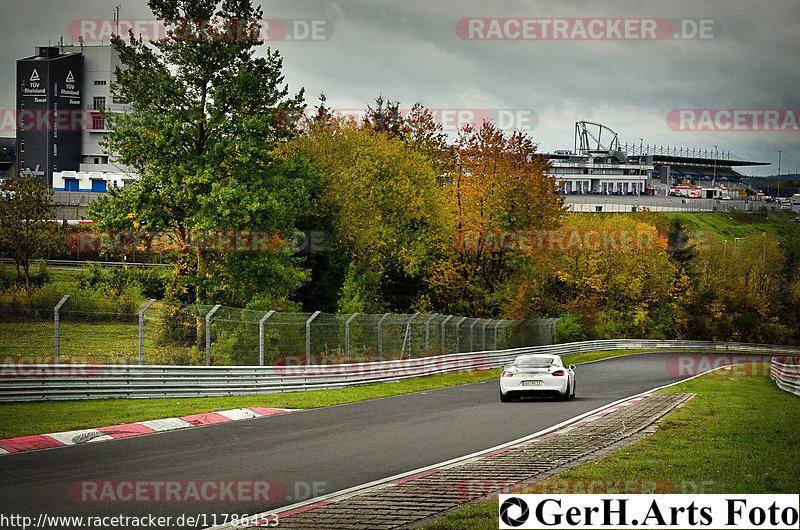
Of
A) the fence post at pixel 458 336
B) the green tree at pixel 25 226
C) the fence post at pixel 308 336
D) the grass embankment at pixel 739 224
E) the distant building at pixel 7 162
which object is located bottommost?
the fence post at pixel 458 336

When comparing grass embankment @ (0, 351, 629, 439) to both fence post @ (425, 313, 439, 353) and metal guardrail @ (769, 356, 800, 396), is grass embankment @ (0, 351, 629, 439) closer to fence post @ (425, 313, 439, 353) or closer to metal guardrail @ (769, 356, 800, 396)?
fence post @ (425, 313, 439, 353)

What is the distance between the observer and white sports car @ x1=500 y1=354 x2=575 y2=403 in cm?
2223

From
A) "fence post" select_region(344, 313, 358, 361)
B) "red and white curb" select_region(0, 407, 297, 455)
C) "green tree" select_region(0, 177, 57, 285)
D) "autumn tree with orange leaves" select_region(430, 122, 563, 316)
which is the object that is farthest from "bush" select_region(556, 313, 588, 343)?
"red and white curb" select_region(0, 407, 297, 455)

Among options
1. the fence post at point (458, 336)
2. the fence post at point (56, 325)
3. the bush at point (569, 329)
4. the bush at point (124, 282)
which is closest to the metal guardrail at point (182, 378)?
the fence post at point (56, 325)

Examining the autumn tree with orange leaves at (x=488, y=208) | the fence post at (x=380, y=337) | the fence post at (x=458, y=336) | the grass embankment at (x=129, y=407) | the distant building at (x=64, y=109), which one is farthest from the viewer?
the distant building at (x=64, y=109)

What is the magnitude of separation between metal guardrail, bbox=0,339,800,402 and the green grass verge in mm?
11095

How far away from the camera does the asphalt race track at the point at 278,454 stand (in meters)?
8.74

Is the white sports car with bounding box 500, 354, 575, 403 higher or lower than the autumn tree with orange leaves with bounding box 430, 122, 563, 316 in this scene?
lower

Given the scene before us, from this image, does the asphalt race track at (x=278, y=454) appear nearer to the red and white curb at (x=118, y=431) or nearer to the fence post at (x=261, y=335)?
the red and white curb at (x=118, y=431)

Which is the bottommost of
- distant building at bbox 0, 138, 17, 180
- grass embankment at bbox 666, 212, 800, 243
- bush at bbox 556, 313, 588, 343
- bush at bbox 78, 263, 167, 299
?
bush at bbox 556, 313, 588, 343

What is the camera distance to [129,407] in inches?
710

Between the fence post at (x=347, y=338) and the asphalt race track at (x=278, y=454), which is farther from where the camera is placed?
the fence post at (x=347, y=338)

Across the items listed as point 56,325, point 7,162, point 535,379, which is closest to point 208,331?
point 56,325

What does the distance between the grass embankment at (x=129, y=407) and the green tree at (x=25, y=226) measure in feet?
74.6
